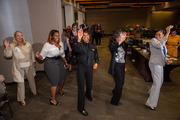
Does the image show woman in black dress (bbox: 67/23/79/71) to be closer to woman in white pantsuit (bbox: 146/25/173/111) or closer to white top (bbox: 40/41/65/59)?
white top (bbox: 40/41/65/59)

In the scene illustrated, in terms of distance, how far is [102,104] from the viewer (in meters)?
2.87

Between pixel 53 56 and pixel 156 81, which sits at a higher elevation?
pixel 53 56

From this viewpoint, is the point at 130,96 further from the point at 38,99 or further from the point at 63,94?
the point at 38,99

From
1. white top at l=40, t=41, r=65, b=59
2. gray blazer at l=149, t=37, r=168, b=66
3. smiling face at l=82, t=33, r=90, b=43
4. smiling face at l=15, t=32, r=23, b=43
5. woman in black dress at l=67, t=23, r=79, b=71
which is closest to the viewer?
smiling face at l=82, t=33, r=90, b=43

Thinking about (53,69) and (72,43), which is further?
(72,43)

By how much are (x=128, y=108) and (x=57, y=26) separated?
10.2 ft

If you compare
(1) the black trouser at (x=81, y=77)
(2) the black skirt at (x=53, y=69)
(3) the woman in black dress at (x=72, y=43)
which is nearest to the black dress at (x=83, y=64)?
(1) the black trouser at (x=81, y=77)

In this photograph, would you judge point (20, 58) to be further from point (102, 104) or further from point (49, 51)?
point (102, 104)

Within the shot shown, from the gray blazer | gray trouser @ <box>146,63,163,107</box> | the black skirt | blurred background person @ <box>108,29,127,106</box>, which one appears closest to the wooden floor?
gray trouser @ <box>146,63,163,107</box>

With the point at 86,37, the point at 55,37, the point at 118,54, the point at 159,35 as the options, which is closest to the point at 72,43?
the point at 55,37

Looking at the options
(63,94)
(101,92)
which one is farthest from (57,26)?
(101,92)

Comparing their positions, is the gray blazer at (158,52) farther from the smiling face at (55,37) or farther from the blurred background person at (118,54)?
the smiling face at (55,37)

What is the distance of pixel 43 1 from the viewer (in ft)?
12.9

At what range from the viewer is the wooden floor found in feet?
8.20
